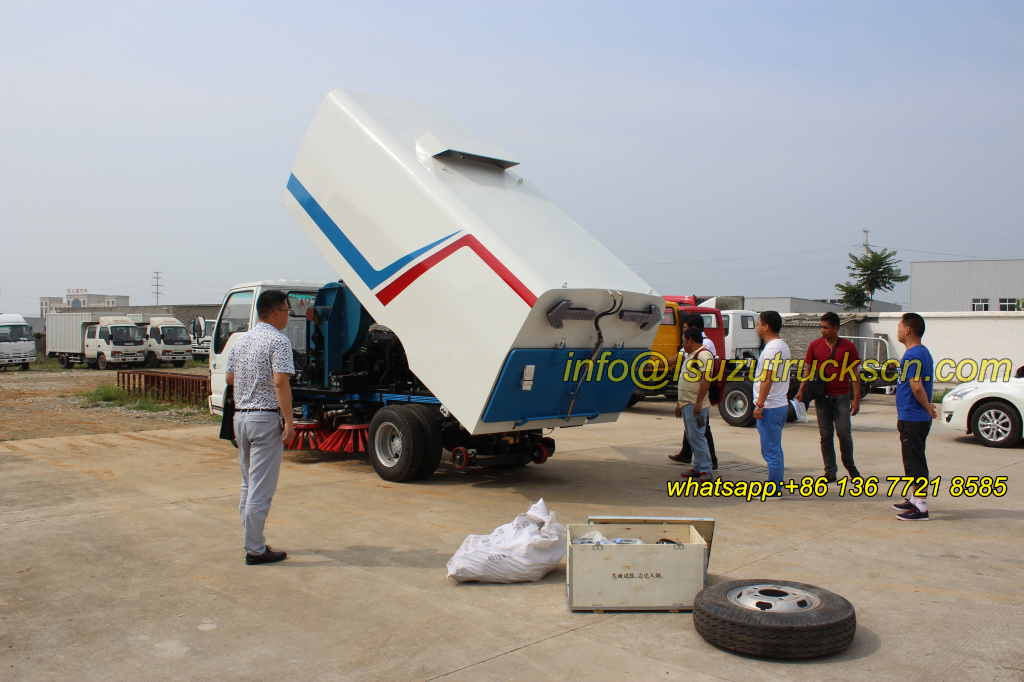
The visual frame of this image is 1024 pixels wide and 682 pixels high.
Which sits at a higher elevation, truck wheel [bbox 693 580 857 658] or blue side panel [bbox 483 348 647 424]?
blue side panel [bbox 483 348 647 424]

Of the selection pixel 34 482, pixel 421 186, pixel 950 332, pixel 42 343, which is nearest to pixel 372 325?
pixel 421 186

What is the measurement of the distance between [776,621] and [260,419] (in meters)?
3.56

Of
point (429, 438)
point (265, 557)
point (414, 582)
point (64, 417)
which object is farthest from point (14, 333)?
point (414, 582)

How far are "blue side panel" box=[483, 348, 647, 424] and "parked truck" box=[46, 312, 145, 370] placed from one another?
101 feet

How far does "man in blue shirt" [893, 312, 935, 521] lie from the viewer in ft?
21.6

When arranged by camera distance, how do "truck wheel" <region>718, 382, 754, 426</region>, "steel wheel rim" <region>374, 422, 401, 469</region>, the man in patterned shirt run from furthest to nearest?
"truck wheel" <region>718, 382, 754, 426</region> < "steel wheel rim" <region>374, 422, 401, 469</region> < the man in patterned shirt

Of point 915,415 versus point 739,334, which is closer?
point 915,415

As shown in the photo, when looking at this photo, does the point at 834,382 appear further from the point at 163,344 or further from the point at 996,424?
the point at 163,344

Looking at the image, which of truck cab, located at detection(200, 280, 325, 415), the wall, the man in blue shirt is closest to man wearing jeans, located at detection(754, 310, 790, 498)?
the man in blue shirt

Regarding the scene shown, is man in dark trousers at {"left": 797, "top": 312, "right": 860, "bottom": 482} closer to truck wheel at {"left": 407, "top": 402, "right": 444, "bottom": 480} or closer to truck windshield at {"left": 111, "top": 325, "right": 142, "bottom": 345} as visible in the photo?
truck wheel at {"left": 407, "top": 402, "right": 444, "bottom": 480}

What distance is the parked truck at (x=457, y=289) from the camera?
6.89 metres

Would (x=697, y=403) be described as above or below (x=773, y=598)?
above

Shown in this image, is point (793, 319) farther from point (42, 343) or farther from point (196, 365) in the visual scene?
point (42, 343)

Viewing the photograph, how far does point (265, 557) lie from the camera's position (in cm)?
539
